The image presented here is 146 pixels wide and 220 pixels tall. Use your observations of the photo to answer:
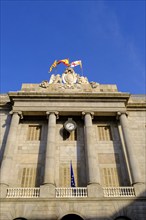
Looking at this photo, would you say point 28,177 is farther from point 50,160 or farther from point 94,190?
point 94,190

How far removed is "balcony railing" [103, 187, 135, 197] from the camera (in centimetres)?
1783

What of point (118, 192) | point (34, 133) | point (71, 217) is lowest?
point (71, 217)

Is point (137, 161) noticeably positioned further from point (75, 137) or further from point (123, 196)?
point (75, 137)

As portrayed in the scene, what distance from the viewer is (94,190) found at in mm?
17750

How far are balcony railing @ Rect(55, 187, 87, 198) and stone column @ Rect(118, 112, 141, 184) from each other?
4294mm

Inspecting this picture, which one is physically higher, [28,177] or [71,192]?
[28,177]

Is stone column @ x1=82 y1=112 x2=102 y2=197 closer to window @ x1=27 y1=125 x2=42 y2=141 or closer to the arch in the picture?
the arch

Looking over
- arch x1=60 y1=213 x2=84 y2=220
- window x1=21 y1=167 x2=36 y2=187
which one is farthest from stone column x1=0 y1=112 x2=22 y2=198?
arch x1=60 y1=213 x2=84 y2=220

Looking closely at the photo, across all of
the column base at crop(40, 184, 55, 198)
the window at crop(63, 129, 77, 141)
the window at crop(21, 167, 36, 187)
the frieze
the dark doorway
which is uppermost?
the frieze

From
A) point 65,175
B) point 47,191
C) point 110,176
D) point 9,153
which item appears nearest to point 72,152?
point 65,175

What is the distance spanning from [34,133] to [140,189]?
1143cm

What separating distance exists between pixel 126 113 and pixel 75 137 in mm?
5955

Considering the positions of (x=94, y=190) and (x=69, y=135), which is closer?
(x=94, y=190)

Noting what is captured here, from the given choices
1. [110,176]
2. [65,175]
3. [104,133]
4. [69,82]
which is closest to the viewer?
[65,175]
